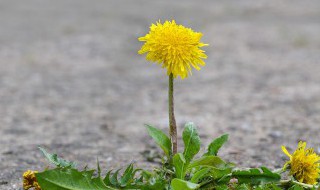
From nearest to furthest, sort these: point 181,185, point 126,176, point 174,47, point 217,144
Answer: point 181,185 < point 174,47 < point 126,176 < point 217,144

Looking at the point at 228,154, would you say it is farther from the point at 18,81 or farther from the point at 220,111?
the point at 18,81

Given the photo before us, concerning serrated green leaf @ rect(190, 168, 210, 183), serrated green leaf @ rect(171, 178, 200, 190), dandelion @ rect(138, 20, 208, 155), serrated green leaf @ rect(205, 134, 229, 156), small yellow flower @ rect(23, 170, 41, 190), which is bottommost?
serrated green leaf @ rect(171, 178, 200, 190)

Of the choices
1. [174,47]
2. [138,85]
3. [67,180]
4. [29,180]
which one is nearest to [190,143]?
[174,47]

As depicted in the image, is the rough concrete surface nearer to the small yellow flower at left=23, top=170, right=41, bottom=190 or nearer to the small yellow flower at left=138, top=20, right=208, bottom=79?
the small yellow flower at left=23, top=170, right=41, bottom=190

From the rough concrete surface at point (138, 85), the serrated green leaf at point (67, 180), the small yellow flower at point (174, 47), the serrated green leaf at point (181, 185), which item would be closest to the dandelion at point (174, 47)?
the small yellow flower at point (174, 47)

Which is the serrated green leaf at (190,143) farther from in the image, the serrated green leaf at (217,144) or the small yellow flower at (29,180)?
the small yellow flower at (29,180)

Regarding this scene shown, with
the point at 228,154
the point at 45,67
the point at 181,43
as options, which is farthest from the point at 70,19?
the point at 181,43

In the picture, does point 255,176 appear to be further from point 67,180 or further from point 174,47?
point 67,180

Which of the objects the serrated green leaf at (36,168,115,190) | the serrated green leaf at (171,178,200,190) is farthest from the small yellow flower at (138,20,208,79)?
the serrated green leaf at (36,168,115,190)
